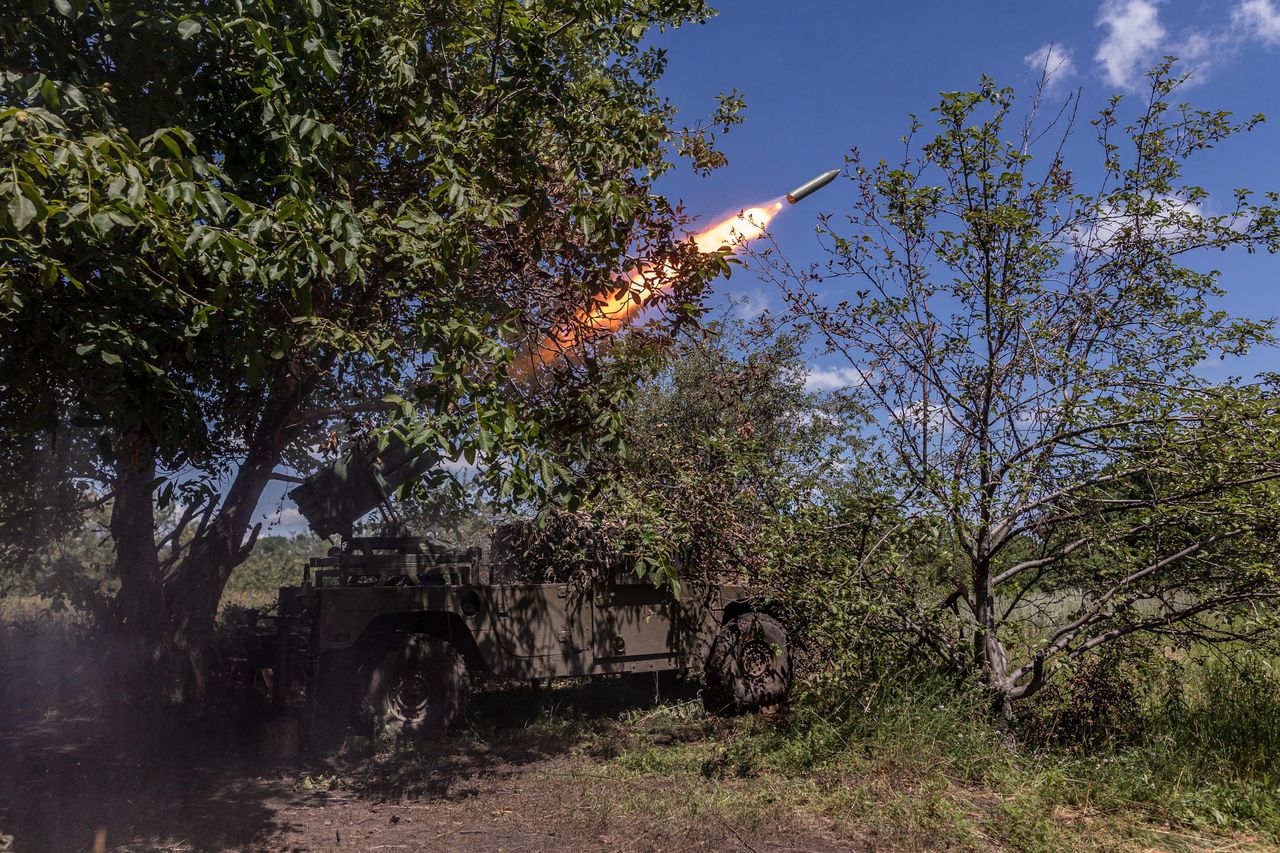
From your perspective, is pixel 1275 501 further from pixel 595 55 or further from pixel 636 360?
pixel 595 55

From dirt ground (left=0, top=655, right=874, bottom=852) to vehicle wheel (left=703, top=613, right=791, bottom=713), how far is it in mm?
548

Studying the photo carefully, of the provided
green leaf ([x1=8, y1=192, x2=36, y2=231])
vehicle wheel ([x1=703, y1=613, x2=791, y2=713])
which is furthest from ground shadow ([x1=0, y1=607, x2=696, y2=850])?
green leaf ([x1=8, y1=192, x2=36, y2=231])

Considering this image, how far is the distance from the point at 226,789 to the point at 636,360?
4.70 meters

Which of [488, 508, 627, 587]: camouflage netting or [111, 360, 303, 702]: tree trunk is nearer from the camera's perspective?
[488, 508, 627, 587]: camouflage netting

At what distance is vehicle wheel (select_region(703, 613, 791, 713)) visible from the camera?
30.7ft

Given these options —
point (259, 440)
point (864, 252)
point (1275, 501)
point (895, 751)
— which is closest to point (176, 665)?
point (259, 440)

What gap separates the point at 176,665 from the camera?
9.20 m

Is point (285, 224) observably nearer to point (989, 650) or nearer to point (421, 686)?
point (421, 686)

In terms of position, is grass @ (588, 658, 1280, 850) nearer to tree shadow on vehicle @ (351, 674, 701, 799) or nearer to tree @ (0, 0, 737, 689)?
tree shadow on vehicle @ (351, 674, 701, 799)

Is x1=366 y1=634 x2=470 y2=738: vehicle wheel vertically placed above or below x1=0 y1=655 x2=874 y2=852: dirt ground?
above

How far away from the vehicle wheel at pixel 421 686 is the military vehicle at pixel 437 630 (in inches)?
0.4

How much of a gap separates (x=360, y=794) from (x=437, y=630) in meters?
1.88

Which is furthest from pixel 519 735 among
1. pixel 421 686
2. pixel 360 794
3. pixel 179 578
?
pixel 179 578

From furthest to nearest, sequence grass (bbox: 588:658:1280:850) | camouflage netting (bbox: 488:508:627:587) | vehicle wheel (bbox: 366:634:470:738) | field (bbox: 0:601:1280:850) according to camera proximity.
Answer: camouflage netting (bbox: 488:508:627:587), vehicle wheel (bbox: 366:634:470:738), field (bbox: 0:601:1280:850), grass (bbox: 588:658:1280:850)
